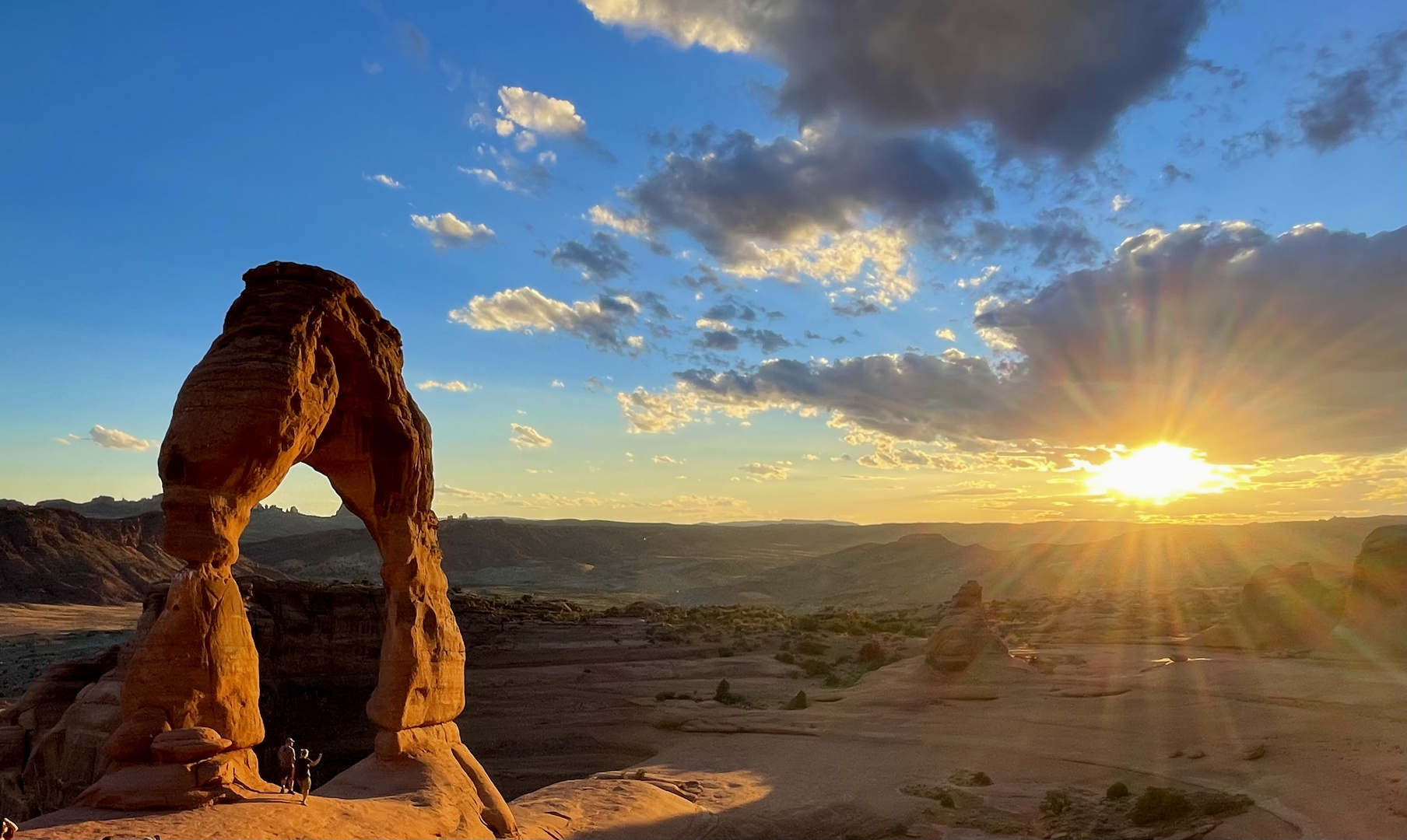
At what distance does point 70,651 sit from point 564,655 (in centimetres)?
2276

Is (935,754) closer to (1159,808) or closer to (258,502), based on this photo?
(1159,808)

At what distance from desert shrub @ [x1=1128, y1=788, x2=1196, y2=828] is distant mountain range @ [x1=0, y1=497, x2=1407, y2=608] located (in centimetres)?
3288

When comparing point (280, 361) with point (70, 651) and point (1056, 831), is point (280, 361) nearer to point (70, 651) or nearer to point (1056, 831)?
point (1056, 831)

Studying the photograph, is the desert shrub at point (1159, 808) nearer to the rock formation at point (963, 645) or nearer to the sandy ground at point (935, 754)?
the sandy ground at point (935, 754)

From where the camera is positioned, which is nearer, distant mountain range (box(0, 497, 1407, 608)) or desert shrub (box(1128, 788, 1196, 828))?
desert shrub (box(1128, 788, 1196, 828))

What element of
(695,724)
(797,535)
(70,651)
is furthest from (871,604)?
(797,535)

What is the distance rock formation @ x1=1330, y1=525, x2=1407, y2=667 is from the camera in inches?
880

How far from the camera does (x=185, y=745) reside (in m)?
7.77

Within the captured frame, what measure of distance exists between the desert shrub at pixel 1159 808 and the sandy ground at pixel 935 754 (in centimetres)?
25

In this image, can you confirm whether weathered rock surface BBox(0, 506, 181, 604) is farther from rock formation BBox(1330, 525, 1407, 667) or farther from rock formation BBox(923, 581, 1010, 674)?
rock formation BBox(1330, 525, 1407, 667)

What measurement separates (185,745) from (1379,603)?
30422 mm

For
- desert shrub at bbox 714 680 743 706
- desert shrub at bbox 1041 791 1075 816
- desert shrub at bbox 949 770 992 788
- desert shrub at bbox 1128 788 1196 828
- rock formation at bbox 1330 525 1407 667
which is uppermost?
rock formation at bbox 1330 525 1407 667

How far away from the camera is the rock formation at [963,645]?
25.7 m

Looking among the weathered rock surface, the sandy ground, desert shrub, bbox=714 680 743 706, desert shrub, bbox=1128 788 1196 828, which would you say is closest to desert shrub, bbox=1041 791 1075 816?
the sandy ground
